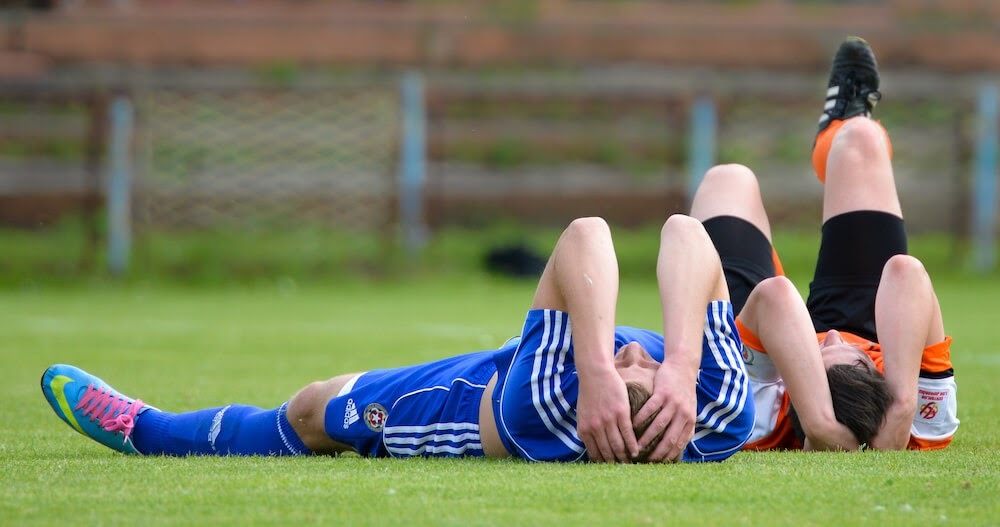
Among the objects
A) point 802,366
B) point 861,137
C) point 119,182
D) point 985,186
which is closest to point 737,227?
point 861,137

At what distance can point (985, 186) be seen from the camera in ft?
53.1

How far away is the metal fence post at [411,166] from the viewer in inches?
616

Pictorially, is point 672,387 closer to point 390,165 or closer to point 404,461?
point 404,461

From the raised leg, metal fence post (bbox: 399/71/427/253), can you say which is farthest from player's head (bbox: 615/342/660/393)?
metal fence post (bbox: 399/71/427/253)

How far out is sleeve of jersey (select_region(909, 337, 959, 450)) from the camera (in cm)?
439

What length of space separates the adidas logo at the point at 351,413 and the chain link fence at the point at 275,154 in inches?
476

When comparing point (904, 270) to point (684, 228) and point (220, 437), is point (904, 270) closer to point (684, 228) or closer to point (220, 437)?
point (684, 228)

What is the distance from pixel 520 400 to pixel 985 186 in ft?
45.0

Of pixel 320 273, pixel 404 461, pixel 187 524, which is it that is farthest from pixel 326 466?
pixel 320 273

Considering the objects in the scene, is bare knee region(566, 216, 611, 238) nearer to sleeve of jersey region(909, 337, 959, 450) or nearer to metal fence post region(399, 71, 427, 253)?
sleeve of jersey region(909, 337, 959, 450)

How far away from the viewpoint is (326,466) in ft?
12.5

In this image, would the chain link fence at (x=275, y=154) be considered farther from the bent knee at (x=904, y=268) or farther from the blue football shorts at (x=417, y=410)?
the blue football shorts at (x=417, y=410)

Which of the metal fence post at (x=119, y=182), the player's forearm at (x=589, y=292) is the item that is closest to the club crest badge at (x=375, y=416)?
the player's forearm at (x=589, y=292)

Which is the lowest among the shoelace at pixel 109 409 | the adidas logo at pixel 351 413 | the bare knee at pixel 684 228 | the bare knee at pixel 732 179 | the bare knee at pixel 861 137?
the shoelace at pixel 109 409
